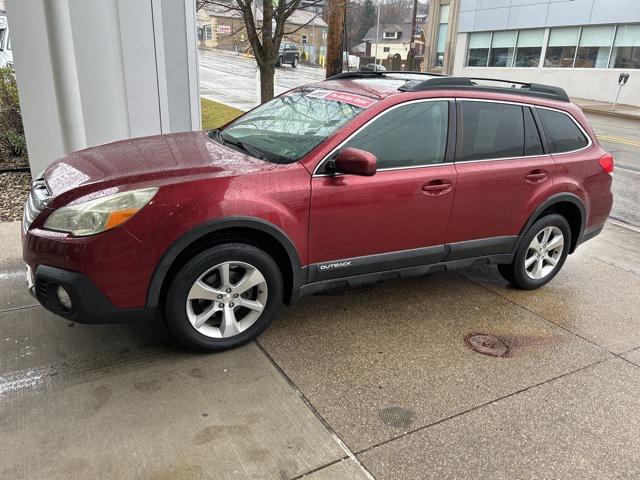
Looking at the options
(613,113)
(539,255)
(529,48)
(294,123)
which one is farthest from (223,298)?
(529,48)

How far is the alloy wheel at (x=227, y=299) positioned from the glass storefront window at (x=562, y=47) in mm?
28366

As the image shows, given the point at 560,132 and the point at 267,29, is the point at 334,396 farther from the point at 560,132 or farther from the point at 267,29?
the point at 267,29

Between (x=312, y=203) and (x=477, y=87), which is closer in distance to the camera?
(x=312, y=203)

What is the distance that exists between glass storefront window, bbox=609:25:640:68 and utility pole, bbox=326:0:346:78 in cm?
2123

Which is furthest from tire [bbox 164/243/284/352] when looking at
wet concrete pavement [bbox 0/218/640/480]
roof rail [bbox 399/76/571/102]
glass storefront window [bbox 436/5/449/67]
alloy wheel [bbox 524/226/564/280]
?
glass storefront window [bbox 436/5/449/67]

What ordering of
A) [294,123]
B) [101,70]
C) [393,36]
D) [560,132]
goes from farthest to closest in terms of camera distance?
[393,36]
[101,70]
[560,132]
[294,123]

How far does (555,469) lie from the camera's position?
102 inches

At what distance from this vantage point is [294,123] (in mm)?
3881

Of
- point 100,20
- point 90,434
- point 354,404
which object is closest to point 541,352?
point 354,404

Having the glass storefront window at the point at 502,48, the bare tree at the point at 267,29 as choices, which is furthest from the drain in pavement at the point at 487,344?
the glass storefront window at the point at 502,48

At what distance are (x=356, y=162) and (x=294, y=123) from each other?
84 cm

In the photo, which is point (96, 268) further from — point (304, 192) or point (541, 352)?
point (541, 352)

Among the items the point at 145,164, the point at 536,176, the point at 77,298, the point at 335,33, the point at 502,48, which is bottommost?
the point at 77,298

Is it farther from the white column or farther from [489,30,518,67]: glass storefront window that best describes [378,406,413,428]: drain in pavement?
[489,30,518,67]: glass storefront window
